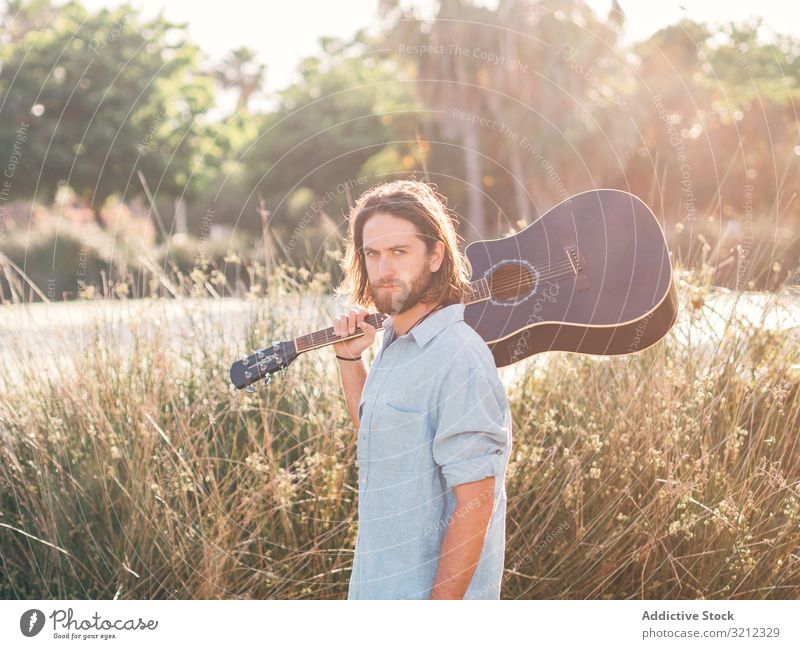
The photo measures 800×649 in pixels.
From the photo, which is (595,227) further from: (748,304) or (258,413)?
(258,413)

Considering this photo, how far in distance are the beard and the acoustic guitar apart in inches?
18.9

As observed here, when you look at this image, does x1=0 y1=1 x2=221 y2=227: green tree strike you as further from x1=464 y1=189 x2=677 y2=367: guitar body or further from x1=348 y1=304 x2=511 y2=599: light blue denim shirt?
x1=348 y1=304 x2=511 y2=599: light blue denim shirt

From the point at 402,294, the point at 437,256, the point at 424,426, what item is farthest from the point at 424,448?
the point at 437,256

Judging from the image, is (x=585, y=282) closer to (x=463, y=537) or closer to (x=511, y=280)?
(x=511, y=280)

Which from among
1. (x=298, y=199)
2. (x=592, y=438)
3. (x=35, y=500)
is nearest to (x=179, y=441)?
(x=35, y=500)

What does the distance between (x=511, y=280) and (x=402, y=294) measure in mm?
657

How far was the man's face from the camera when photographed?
1.96 m

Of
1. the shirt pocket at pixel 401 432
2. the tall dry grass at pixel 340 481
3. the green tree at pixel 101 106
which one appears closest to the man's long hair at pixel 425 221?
the shirt pocket at pixel 401 432

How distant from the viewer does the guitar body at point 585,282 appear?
2.47 m

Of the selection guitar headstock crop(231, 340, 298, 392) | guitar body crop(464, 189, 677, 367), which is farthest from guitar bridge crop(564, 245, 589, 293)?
guitar headstock crop(231, 340, 298, 392)

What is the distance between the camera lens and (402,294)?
196 cm

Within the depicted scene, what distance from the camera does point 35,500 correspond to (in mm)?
2939

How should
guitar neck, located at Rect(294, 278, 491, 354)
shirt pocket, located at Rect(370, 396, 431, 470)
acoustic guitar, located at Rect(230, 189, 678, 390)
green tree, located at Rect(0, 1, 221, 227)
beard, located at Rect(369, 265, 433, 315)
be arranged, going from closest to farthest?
shirt pocket, located at Rect(370, 396, 431, 470) < beard, located at Rect(369, 265, 433, 315) < guitar neck, located at Rect(294, 278, 491, 354) < acoustic guitar, located at Rect(230, 189, 678, 390) < green tree, located at Rect(0, 1, 221, 227)

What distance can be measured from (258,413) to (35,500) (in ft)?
2.75
